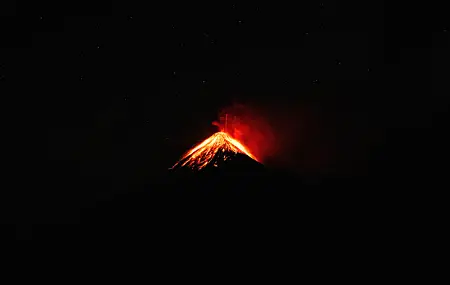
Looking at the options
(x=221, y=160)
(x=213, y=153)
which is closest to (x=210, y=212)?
(x=221, y=160)

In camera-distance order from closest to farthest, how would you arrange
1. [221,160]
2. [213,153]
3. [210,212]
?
[210,212] < [221,160] < [213,153]

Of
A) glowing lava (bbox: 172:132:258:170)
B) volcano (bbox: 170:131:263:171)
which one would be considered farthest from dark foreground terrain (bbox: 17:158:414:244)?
glowing lava (bbox: 172:132:258:170)

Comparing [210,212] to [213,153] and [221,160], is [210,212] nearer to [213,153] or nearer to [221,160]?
[221,160]

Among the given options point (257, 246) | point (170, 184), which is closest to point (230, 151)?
point (170, 184)

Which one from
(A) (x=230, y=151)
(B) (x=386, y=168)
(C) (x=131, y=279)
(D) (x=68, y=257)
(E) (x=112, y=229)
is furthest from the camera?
(B) (x=386, y=168)

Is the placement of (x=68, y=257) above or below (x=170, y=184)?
below

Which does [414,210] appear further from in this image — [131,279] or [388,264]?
[131,279]

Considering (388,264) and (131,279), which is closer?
(131,279)

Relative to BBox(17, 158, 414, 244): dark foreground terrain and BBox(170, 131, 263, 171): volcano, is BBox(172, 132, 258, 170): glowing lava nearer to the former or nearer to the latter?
BBox(170, 131, 263, 171): volcano

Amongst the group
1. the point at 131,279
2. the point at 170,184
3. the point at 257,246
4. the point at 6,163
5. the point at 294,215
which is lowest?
the point at 131,279

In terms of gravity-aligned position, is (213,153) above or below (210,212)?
above

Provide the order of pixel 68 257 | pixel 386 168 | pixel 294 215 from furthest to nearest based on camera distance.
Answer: pixel 386 168 → pixel 294 215 → pixel 68 257
